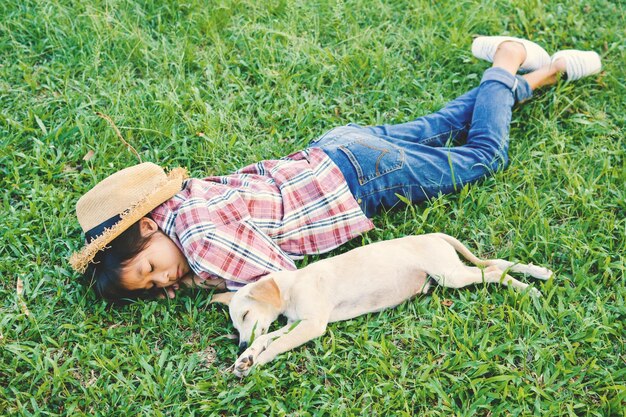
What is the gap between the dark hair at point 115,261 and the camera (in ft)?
10.9

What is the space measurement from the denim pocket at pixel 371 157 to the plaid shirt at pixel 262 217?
12 centimetres

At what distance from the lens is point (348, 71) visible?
192 inches

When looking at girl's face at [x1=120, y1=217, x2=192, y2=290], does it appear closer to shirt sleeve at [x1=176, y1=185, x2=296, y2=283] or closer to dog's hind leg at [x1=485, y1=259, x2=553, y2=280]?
shirt sleeve at [x1=176, y1=185, x2=296, y2=283]

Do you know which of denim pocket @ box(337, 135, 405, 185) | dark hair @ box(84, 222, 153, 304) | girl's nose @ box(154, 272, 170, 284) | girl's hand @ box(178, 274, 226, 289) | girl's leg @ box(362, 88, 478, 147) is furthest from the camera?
girl's leg @ box(362, 88, 478, 147)

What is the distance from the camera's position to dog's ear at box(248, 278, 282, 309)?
3.14m

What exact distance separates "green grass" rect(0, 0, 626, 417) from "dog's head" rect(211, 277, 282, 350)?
17 centimetres

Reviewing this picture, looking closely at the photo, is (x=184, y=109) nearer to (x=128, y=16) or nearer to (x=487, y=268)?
(x=128, y=16)

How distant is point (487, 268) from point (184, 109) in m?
2.44

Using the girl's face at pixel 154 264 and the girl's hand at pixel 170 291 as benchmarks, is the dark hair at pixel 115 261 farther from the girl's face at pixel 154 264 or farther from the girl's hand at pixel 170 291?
the girl's hand at pixel 170 291

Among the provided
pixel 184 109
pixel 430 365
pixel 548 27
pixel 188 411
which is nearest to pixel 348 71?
pixel 184 109

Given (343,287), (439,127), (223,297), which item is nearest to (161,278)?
(223,297)

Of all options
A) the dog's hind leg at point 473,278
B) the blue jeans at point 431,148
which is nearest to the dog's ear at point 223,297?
the blue jeans at point 431,148

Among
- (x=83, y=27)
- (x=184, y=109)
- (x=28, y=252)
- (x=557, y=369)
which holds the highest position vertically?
(x=83, y=27)

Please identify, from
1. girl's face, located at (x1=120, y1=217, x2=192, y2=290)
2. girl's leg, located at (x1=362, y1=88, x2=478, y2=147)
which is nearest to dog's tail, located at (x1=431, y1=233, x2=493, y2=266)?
girl's leg, located at (x1=362, y1=88, x2=478, y2=147)
